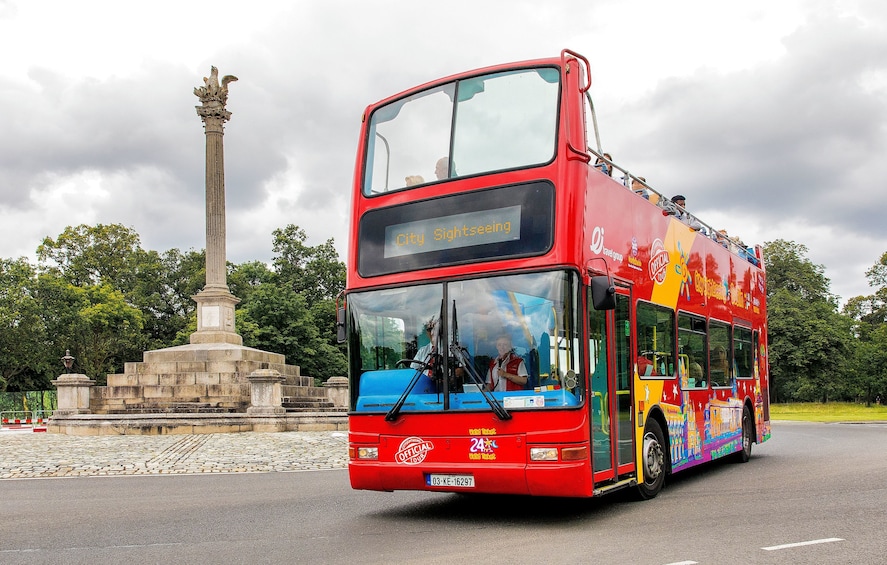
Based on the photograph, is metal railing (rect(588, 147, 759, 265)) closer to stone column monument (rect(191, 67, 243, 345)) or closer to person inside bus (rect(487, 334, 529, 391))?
person inside bus (rect(487, 334, 529, 391))

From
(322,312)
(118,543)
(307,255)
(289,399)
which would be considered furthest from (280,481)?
(307,255)

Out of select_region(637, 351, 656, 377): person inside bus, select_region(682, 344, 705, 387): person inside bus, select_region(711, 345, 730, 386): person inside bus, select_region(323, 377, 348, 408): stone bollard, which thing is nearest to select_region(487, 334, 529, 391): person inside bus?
select_region(637, 351, 656, 377): person inside bus

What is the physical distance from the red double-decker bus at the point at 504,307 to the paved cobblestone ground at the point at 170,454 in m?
6.62

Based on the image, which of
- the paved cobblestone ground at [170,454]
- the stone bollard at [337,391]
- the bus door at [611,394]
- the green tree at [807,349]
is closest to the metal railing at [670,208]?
the bus door at [611,394]

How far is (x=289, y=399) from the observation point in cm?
2864

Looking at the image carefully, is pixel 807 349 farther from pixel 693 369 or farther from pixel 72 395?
pixel 693 369

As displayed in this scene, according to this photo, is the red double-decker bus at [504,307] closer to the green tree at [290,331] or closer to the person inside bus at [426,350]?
the person inside bus at [426,350]

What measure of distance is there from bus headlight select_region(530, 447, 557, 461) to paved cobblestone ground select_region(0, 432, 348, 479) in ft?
25.2

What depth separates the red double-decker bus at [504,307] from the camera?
820 centimetres

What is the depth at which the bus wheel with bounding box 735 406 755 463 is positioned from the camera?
14.7m

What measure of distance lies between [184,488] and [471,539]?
6.11 metres

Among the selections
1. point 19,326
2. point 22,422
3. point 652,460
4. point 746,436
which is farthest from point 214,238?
point 19,326

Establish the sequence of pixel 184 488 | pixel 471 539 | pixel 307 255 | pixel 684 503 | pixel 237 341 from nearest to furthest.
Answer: pixel 471 539 < pixel 684 503 < pixel 184 488 < pixel 237 341 < pixel 307 255

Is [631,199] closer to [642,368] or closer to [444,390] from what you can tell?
[642,368]
